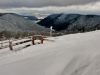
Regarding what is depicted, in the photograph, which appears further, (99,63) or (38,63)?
(38,63)

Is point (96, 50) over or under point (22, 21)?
over

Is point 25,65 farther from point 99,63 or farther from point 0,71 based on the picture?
point 99,63

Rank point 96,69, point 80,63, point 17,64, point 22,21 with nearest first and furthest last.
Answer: point 96,69
point 80,63
point 17,64
point 22,21

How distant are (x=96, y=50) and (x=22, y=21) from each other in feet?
615

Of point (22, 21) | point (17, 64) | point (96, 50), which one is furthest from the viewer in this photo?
point (22, 21)

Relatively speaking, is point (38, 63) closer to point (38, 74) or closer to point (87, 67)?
point (38, 74)

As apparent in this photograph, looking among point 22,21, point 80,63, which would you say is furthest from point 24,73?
point 22,21

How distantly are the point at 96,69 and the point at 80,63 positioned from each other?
44.6 inches

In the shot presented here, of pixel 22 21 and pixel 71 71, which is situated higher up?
pixel 71 71

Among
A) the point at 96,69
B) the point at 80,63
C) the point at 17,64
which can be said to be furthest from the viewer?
the point at 17,64

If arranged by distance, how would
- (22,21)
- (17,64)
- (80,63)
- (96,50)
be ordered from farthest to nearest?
(22,21)
(96,50)
(17,64)
(80,63)

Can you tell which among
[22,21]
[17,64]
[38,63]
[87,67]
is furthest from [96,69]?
[22,21]

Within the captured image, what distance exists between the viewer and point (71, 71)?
1125 cm

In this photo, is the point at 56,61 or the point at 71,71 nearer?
the point at 71,71
